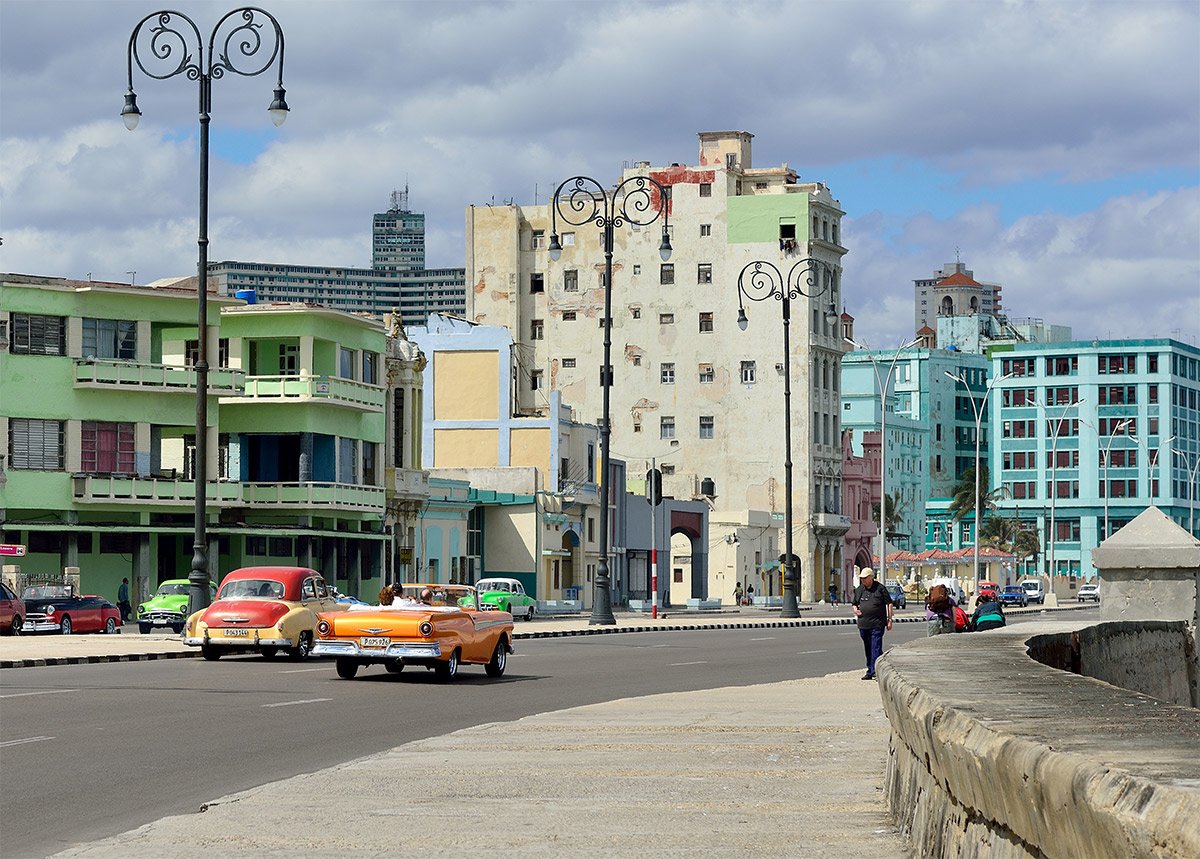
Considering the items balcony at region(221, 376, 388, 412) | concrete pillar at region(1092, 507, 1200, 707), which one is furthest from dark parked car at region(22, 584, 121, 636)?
concrete pillar at region(1092, 507, 1200, 707)

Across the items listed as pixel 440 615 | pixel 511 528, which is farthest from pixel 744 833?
pixel 511 528

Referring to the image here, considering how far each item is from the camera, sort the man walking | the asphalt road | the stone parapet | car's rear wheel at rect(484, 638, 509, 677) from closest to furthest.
Answer: the stone parapet
the asphalt road
car's rear wheel at rect(484, 638, 509, 677)
the man walking

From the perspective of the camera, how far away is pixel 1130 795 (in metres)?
4.62

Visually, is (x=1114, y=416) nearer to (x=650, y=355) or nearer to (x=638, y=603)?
(x=650, y=355)

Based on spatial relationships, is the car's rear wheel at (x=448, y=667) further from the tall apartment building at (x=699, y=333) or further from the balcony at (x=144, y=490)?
the tall apartment building at (x=699, y=333)

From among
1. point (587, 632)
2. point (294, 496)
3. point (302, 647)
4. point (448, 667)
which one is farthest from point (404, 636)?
point (294, 496)

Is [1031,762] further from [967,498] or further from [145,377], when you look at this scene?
[967,498]

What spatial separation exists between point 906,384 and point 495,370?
89015 mm

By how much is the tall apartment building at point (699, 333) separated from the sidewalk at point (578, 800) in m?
105

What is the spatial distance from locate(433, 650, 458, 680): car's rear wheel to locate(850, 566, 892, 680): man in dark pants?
5409 millimetres

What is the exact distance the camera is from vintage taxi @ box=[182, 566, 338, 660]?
106ft

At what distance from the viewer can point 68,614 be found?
5016cm

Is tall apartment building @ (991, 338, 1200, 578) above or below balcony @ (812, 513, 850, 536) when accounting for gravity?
above

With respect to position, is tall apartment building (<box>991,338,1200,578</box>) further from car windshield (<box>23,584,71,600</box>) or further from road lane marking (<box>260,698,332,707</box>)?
road lane marking (<box>260,698,332,707</box>)
